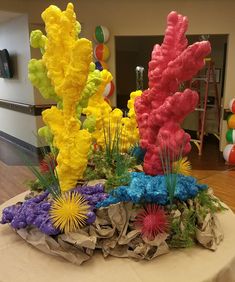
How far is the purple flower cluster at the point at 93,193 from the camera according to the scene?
1.13 meters

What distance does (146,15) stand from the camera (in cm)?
413

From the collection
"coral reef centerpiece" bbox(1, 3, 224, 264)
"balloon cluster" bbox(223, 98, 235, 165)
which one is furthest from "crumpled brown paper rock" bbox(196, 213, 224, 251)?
"balloon cluster" bbox(223, 98, 235, 165)

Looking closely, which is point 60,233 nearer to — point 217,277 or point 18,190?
point 217,277

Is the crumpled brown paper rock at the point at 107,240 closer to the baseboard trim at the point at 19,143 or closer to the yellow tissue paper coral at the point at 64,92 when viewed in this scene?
the yellow tissue paper coral at the point at 64,92

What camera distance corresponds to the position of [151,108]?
1334 millimetres

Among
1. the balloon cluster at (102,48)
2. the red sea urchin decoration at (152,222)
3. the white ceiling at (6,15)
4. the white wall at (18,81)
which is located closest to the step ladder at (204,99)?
the balloon cluster at (102,48)

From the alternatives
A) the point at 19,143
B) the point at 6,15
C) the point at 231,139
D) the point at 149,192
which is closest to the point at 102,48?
the point at 6,15

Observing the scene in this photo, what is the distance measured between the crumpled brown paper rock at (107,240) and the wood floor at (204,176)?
1.78 meters

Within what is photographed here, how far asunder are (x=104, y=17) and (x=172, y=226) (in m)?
3.87

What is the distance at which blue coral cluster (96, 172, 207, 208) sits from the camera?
1.08 m

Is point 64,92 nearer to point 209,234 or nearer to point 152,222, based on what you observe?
point 152,222

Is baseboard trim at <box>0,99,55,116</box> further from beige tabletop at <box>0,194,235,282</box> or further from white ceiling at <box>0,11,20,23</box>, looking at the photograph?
beige tabletop at <box>0,194,235,282</box>

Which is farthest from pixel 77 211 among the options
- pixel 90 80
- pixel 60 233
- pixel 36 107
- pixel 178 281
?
pixel 36 107

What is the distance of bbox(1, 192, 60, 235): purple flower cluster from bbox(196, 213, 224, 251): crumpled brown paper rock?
0.54m
